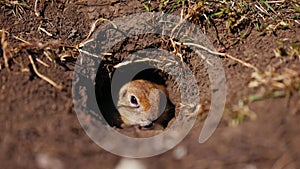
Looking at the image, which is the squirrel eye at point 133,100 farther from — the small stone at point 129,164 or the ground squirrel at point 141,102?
the small stone at point 129,164

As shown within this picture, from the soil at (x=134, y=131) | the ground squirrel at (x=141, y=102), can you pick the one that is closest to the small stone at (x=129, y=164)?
the soil at (x=134, y=131)

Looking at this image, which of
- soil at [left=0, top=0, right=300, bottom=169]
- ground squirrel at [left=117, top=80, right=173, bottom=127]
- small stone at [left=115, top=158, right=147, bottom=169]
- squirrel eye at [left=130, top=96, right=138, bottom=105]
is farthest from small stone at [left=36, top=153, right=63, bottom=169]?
squirrel eye at [left=130, top=96, right=138, bottom=105]

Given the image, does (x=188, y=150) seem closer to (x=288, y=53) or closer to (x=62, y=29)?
(x=288, y=53)

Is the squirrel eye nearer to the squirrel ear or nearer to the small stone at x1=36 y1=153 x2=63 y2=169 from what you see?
the squirrel ear

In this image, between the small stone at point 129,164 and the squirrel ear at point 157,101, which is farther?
the squirrel ear at point 157,101

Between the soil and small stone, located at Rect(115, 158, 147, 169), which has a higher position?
the soil

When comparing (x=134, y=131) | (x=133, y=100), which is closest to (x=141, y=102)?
(x=133, y=100)
